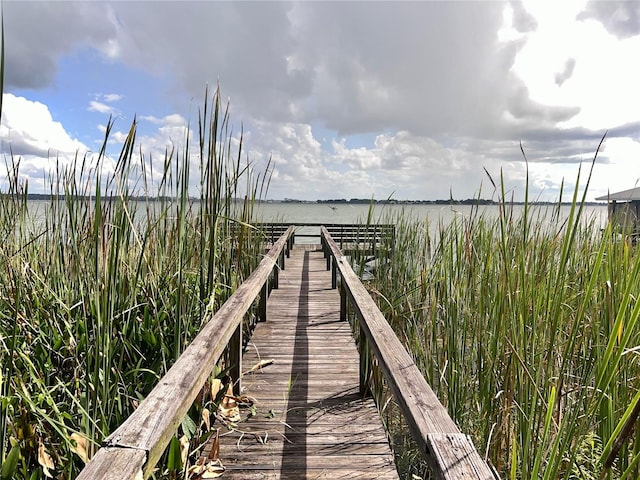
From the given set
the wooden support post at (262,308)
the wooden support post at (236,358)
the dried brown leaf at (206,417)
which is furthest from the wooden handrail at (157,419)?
the wooden support post at (262,308)

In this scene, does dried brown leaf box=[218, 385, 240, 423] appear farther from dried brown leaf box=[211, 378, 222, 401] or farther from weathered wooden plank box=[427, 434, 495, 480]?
weathered wooden plank box=[427, 434, 495, 480]

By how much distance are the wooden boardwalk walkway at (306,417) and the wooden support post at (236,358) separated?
0.10m

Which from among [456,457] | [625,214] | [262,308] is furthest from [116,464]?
[262,308]

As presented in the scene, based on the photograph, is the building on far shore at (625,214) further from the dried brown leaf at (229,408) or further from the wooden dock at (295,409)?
the dried brown leaf at (229,408)

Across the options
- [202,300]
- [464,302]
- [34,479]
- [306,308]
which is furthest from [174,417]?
[306,308]

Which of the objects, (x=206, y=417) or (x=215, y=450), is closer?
(x=215, y=450)

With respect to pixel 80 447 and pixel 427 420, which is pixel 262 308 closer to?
pixel 80 447

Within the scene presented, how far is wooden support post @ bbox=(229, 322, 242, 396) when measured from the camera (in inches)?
94.1

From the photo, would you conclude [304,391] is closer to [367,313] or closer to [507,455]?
[367,313]

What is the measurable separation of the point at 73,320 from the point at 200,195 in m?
0.81

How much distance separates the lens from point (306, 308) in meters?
4.85

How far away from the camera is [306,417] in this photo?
2.27 metres

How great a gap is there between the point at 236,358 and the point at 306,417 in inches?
20.3

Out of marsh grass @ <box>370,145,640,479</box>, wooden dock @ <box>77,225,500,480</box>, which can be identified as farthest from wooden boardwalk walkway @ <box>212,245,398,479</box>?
marsh grass @ <box>370,145,640,479</box>
